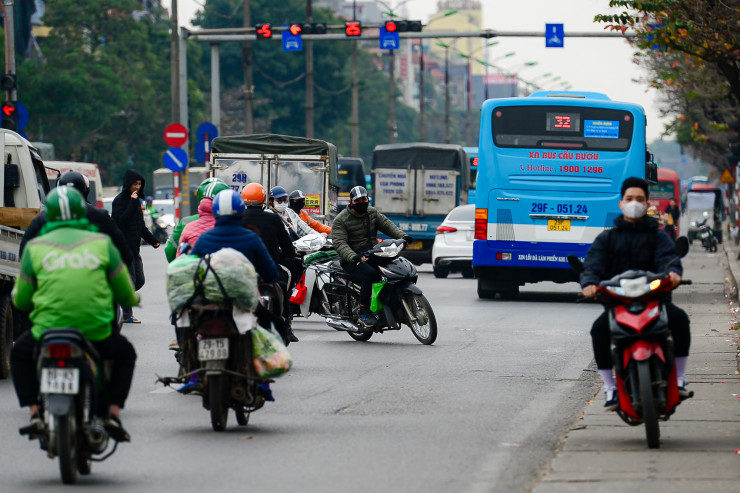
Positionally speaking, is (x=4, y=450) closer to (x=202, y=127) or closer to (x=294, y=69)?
(x=202, y=127)

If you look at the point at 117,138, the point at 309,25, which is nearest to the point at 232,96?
the point at 117,138

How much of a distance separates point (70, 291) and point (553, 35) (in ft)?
104

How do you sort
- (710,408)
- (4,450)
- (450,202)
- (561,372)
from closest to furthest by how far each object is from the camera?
1. (4,450)
2. (710,408)
3. (561,372)
4. (450,202)

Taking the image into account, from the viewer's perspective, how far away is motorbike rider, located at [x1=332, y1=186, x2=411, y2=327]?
15.9m

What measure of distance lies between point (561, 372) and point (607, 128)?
1000cm

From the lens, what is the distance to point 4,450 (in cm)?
885

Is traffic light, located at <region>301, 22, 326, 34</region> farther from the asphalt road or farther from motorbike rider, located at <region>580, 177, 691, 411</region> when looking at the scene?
motorbike rider, located at <region>580, 177, 691, 411</region>

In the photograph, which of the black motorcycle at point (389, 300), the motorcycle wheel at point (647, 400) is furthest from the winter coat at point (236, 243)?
the black motorcycle at point (389, 300)

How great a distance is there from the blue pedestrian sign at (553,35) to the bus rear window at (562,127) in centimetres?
1545

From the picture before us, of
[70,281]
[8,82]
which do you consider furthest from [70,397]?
[8,82]

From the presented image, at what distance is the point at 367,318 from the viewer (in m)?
16.1

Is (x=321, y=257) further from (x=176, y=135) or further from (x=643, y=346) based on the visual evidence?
(x=176, y=135)

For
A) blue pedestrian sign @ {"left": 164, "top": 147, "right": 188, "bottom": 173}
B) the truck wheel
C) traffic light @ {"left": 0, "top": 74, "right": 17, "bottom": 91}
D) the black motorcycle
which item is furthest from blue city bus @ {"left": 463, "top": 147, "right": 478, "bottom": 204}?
the truck wheel

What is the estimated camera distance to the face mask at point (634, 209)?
905 cm
